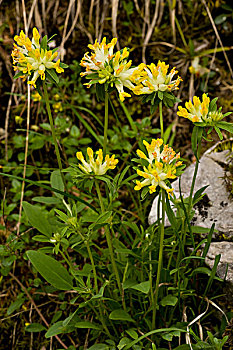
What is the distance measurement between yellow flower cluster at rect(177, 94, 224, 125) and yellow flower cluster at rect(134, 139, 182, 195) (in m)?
0.14

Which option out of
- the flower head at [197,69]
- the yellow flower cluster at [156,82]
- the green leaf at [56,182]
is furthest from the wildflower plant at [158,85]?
the flower head at [197,69]

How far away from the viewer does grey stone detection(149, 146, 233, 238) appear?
2084mm

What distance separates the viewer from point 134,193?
262 centimetres

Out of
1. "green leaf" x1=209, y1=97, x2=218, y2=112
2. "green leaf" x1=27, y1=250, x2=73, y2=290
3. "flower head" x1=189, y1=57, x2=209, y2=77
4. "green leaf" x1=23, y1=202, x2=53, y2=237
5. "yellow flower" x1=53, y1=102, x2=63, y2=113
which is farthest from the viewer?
"flower head" x1=189, y1=57, x2=209, y2=77

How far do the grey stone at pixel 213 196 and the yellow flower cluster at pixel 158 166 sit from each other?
725mm

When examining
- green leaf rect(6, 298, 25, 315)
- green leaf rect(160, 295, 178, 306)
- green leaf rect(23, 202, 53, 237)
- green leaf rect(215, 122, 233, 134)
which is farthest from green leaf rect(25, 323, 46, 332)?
green leaf rect(215, 122, 233, 134)

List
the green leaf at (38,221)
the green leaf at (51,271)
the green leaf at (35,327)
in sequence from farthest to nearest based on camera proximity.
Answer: the green leaf at (35,327) < the green leaf at (38,221) < the green leaf at (51,271)

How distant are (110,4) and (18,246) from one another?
194cm

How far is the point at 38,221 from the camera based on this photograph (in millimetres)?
1978

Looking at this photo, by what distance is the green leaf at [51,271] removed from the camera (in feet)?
5.98

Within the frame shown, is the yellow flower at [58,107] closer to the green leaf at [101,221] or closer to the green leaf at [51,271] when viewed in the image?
the green leaf at [51,271]

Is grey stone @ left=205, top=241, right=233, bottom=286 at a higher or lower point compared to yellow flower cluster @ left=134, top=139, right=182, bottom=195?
lower

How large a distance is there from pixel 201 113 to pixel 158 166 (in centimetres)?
26

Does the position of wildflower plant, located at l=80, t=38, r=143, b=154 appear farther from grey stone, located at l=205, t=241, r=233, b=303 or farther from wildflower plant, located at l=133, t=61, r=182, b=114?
grey stone, located at l=205, t=241, r=233, b=303
